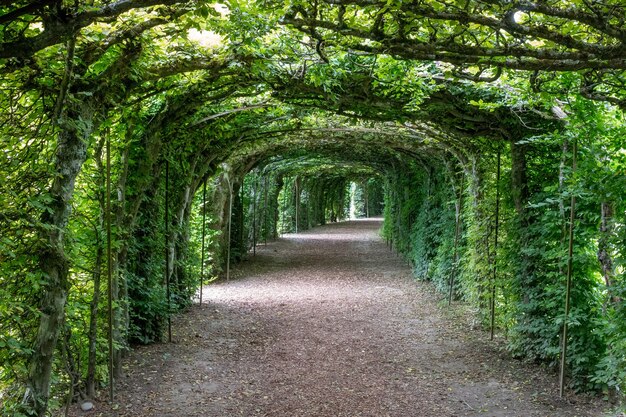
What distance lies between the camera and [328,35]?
425 cm

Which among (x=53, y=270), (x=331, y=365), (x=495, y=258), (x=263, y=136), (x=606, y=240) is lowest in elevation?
(x=331, y=365)

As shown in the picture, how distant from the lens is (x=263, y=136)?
33.9 feet

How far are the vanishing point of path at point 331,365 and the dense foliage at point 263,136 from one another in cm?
41

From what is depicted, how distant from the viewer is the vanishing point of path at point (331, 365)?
202 inches

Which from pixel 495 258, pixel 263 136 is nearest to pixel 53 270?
pixel 495 258

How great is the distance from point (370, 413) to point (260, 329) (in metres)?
3.57

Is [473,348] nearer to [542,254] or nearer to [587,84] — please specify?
[542,254]

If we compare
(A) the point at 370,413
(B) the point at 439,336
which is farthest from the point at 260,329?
(A) the point at 370,413

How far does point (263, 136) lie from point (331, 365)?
5.17m

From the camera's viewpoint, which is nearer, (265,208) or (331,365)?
(331,365)

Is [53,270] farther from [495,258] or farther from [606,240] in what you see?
[495,258]

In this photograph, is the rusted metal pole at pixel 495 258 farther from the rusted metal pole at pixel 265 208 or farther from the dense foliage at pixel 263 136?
the rusted metal pole at pixel 265 208

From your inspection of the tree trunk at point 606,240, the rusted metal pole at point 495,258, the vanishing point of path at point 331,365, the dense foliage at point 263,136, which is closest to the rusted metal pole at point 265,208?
the vanishing point of path at point 331,365

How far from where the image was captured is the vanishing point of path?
16.9 ft
